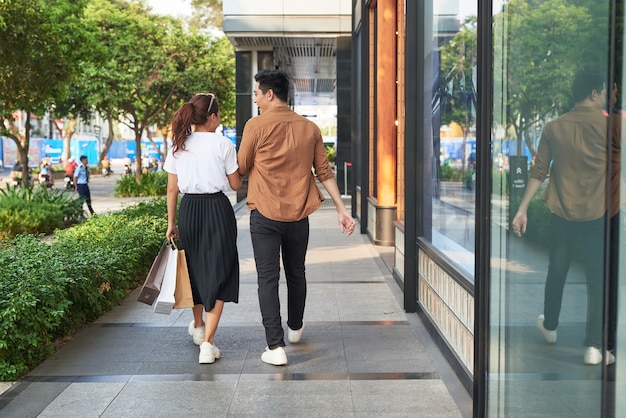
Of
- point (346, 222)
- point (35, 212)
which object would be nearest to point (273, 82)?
point (346, 222)

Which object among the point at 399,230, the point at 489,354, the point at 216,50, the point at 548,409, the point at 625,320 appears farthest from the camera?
the point at 216,50

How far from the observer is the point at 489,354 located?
3.57m

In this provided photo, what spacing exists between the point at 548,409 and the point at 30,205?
14775mm

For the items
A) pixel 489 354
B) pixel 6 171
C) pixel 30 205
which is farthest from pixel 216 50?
pixel 489 354

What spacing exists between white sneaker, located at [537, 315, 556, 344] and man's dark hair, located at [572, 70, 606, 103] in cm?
79

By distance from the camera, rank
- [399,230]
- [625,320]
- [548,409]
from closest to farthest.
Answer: [625,320], [548,409], [399,230]

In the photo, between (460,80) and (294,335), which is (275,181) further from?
(460,80)

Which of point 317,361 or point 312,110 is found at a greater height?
point 312,110

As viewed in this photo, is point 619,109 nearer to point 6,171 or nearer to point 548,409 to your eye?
point 548,409

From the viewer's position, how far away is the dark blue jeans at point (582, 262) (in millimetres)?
2453

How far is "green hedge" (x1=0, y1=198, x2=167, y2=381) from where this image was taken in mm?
5113

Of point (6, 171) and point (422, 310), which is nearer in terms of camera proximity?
point (422, 310)

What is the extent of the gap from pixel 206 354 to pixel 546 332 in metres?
2.90

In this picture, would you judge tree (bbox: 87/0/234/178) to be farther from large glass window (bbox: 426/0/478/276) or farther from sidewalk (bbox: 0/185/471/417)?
large glass window (bbox: 426/0/478/276)
